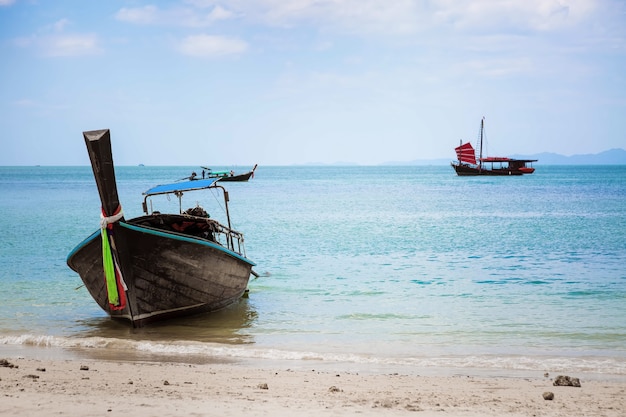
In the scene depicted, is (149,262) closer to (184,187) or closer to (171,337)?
(171,337)

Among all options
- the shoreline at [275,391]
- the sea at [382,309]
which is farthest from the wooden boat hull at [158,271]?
the shoreline at [275,391]

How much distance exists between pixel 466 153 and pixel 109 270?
92.7 m

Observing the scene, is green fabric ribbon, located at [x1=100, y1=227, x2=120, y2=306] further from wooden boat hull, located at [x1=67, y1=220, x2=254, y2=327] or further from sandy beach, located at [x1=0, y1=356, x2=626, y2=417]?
sandy beach, located at [x1=0, y1=356, x2=626, y2=417]

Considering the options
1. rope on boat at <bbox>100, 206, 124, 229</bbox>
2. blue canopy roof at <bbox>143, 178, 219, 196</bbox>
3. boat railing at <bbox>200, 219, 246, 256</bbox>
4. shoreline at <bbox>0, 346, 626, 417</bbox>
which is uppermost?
blue canopy roof at <bbox>143, 178, 219, 196</bbox>

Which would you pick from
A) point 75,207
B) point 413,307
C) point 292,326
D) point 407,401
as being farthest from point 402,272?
point 75,207

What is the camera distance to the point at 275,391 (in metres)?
6.90

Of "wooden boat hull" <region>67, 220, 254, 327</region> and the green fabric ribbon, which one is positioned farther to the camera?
"wooden boat hull" <region>67, 220, 254, 327</region>

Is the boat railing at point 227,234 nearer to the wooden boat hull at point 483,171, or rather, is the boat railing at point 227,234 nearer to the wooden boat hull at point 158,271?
the wooden boat hull at point 158,271

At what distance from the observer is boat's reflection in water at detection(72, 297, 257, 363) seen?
9.39 m

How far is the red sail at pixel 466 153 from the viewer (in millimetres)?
97000

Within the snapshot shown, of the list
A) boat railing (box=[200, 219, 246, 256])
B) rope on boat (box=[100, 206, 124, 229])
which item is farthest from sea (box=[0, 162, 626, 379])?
rope on boat (box=[100, 206, 124, 229])

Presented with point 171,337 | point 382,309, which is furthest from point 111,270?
point 382,309

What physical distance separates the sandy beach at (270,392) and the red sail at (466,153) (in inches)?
3607

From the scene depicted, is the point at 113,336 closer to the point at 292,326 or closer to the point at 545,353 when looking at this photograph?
the point at 292,326
